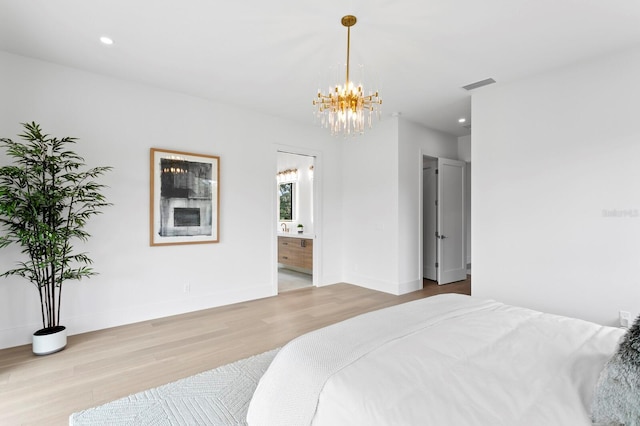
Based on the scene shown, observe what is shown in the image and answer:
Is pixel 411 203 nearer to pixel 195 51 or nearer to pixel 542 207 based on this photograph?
pixel 542 207

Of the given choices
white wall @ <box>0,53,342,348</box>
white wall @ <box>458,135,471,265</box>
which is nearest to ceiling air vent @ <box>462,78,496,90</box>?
white wall @ <box>458,135,471,265</box>

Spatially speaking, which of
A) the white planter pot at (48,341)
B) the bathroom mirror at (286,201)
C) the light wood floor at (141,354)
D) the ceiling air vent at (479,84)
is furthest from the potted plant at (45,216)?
the bathroom mirror at (286,201)

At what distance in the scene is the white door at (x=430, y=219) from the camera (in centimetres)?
604

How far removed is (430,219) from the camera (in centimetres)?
616

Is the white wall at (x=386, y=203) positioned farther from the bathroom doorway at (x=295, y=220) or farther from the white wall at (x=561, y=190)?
the white wall at (x=561, y=190)

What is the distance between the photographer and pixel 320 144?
559cm

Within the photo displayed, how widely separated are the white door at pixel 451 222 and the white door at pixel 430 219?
232mm

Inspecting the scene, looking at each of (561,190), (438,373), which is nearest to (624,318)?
(561,190)

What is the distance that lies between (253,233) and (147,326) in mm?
1809

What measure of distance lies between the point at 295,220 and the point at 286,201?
566 mm

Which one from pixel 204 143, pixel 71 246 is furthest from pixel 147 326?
pixel 204 143

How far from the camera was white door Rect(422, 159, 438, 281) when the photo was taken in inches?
238

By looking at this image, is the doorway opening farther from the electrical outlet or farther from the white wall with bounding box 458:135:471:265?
the electrical outlet

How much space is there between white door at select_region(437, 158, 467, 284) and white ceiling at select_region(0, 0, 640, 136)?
2.24m
